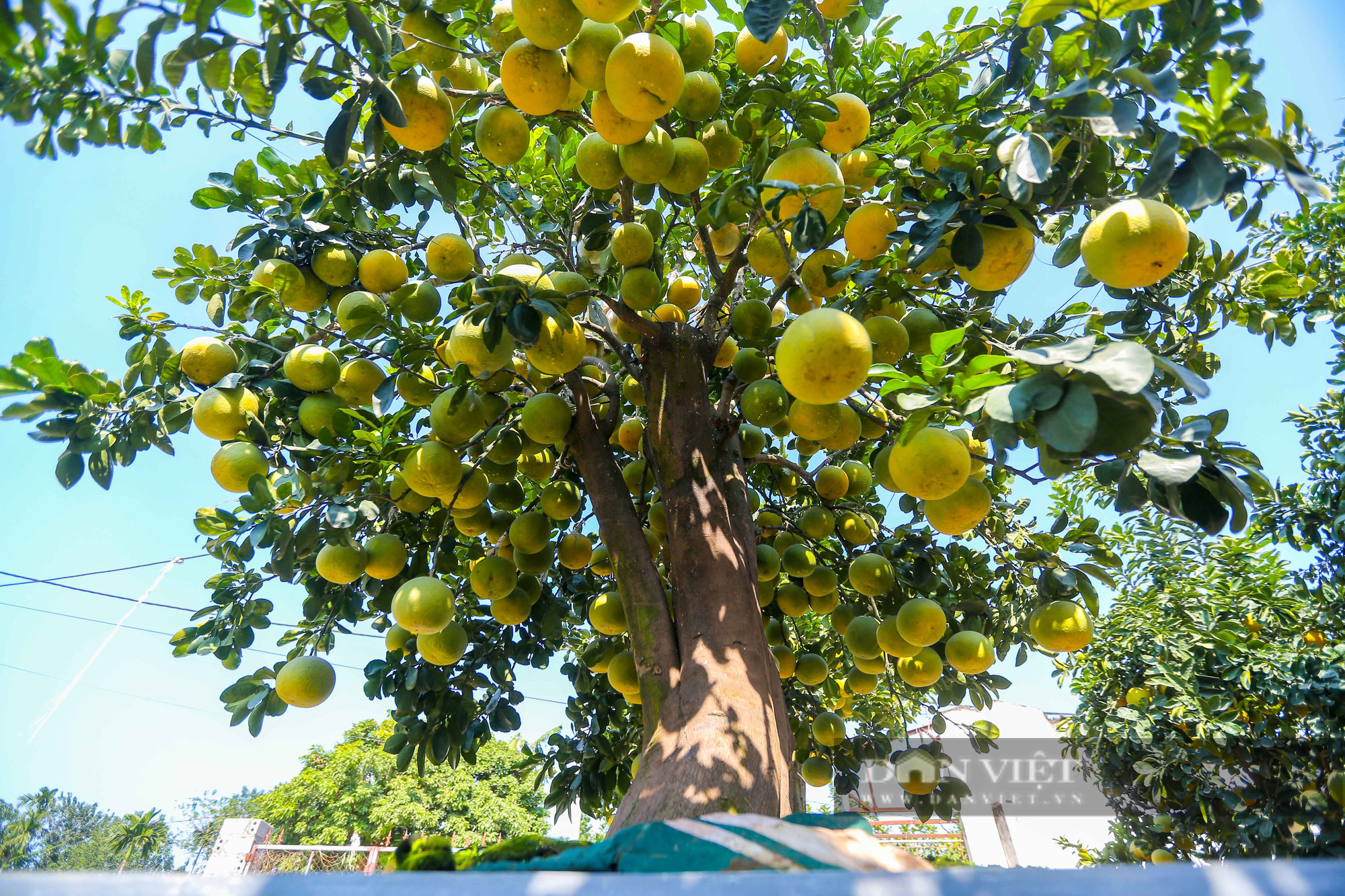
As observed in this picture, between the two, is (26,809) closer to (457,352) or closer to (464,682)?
(464,682)

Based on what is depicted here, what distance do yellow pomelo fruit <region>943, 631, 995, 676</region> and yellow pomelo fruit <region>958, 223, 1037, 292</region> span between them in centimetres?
159

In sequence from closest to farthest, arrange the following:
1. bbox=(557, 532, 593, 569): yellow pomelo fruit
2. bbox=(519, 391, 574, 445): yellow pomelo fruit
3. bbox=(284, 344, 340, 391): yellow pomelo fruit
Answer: bbox=(284, 344, 340, 391): yellow pomelo fruit → bbox=(519, 391, 574, 445): yellow pomelo fruit → bbox=(557, 532, 593, 569): yellow pomelo fruit

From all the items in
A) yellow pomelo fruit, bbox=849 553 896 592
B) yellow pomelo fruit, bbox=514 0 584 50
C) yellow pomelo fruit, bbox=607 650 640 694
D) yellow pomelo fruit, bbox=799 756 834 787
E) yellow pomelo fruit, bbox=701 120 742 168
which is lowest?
yellow pomelo fruit, bbox=799 756 834 787

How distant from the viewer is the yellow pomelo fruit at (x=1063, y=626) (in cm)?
250

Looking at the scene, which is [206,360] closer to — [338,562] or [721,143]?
[338,562]

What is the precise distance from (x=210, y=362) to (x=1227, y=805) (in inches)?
302

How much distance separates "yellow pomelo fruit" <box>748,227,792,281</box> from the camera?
237 cm

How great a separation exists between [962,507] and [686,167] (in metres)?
1.41

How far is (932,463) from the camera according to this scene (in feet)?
5.82

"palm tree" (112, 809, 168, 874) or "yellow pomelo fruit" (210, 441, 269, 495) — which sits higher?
"yellow pomelo fruit" (210, 441, 269, 495)

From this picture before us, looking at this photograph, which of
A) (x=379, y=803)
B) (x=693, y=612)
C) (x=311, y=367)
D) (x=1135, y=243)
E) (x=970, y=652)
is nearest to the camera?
(x=1135, y=243)

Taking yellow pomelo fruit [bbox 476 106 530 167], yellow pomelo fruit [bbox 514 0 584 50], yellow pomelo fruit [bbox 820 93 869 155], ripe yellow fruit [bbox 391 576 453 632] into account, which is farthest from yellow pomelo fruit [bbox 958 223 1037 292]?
ripe yellow fruit [bbox 391 576 453 632]

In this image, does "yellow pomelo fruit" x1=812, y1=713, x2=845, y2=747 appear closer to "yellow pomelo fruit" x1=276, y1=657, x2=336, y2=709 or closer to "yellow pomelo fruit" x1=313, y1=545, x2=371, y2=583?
"yellow pomelo fruit" x1=276, y1=657, x2=336, y2=709

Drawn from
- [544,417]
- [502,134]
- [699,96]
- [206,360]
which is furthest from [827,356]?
[206,360]
